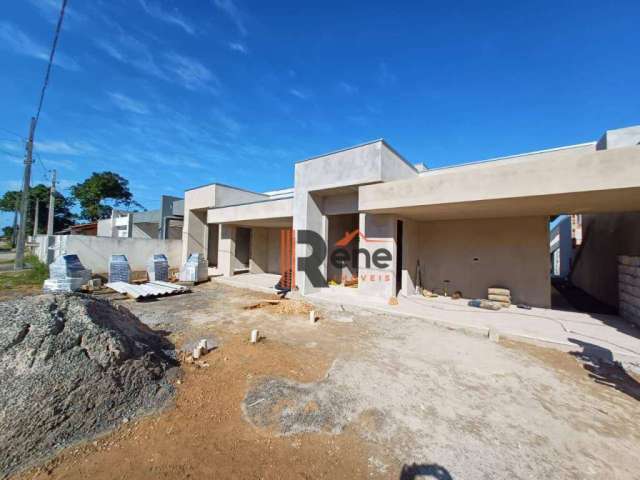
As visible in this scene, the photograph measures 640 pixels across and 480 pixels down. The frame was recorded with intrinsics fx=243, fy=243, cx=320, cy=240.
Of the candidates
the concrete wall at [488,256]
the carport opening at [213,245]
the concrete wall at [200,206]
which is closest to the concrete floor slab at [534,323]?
the concrete wall at [488,256]

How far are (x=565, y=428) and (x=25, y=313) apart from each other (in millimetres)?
6531

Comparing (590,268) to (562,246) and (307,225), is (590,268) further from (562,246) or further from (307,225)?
(307,225)

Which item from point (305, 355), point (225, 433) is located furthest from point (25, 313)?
point (305, 355)

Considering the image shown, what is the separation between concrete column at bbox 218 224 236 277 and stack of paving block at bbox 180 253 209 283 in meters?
1.23

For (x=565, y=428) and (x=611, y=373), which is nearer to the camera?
(x=565, y=428)

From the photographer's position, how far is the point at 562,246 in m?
14.4

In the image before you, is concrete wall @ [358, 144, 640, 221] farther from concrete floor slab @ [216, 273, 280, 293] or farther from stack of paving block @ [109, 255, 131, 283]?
stack of paving block @ [109, 255, 131, 283]

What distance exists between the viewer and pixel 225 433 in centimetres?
249

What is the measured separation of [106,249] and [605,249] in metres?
22.1

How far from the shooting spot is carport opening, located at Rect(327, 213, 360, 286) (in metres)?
10.4

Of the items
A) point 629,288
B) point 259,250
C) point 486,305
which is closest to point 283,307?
point 486,305

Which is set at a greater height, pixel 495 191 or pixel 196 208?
pixel 196 208

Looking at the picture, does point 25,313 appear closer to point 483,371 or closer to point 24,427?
point 24,427

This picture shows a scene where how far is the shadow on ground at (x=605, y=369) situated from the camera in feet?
11.6
